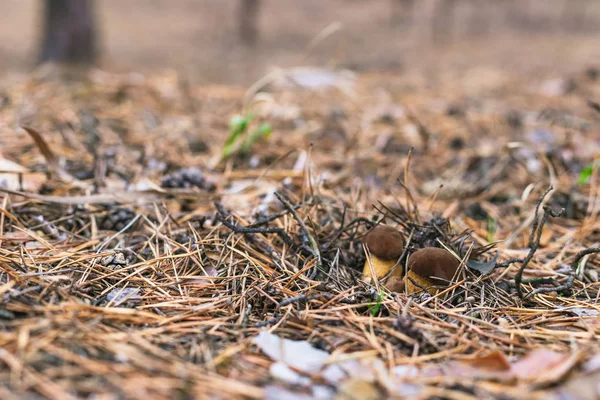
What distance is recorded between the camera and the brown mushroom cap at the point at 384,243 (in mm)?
1301

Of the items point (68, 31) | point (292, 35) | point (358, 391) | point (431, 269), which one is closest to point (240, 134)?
point (431, 269)

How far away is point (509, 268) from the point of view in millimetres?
1438

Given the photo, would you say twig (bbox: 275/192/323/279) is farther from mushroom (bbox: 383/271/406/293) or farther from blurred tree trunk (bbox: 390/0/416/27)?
blurred tree trunk (bbox: 390/0/416/27)

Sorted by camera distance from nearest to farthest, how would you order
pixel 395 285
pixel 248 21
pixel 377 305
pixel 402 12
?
pixel 377 305, pixel 395 285, pixel 248 21, pixel 402 12

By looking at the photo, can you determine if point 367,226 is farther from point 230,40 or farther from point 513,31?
point 513,31

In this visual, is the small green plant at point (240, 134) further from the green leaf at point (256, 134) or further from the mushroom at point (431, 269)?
the mushroom at point (431, 269)

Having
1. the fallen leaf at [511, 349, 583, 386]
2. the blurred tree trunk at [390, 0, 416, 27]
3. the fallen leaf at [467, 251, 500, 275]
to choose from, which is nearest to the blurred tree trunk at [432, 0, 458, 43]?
the blurred tree trunk at [390, 0, 416, 27]

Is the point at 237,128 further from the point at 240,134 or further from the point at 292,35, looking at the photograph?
the point at 292,35

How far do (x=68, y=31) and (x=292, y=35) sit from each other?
24.5ft

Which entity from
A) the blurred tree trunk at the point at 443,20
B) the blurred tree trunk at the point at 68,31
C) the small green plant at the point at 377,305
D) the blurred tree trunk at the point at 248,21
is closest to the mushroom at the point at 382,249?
the small green plant at the point at 377,305

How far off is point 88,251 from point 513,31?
1358cm

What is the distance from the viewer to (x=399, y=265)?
1.36 m

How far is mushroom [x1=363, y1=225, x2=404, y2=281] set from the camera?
130cm

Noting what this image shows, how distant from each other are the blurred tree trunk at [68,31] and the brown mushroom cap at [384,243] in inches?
155
